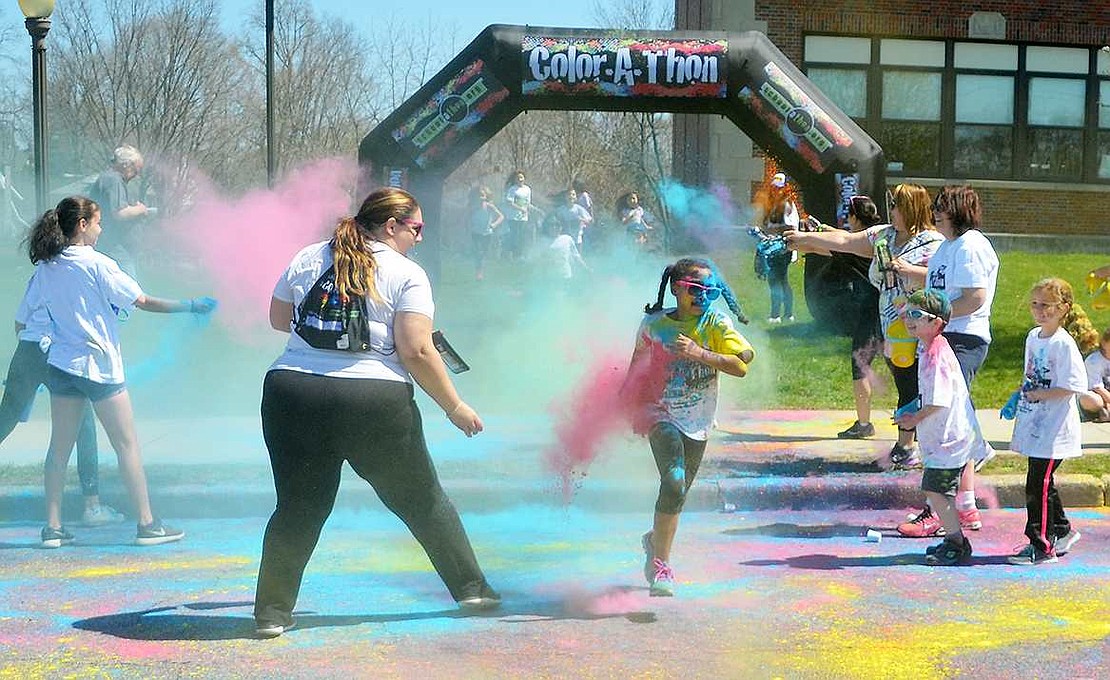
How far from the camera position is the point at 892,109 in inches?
939

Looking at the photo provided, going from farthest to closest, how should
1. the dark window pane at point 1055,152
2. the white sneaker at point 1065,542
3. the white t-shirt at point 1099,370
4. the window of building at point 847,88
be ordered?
the dark window pane at point 1055,152, the window of building at point 847,88, the white t-shirt at point 1099,370, the white sneaker at point 1065,542

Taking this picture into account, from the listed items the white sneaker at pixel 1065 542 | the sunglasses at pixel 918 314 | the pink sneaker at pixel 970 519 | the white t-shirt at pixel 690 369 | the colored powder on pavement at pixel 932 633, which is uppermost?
the sunglasses at pixel 918 314

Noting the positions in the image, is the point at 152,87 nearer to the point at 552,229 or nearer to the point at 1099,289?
the point at 552,229

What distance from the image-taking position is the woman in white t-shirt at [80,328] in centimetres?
650

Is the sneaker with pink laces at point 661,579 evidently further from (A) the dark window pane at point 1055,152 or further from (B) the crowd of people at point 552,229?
(A) the dark window pane at point 1055,152

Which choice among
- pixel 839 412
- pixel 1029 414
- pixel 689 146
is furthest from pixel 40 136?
pixel 689 146

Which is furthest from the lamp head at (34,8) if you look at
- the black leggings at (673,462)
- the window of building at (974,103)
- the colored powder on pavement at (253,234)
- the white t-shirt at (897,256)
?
the window of building at (974,103)

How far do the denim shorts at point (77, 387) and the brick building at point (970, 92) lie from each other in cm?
1721

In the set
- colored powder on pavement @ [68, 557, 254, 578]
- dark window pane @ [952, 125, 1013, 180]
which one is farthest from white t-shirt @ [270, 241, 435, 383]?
dark window pane @ [952, 125, 1013, 180]

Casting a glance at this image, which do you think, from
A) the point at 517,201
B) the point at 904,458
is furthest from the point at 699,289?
the point at 517,201

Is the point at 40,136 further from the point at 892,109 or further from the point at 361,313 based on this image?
the point at 892,109

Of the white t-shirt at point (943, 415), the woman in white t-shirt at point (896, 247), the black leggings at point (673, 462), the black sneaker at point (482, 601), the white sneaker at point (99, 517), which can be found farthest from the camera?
the woman in white t-shirt at point (896, 247)

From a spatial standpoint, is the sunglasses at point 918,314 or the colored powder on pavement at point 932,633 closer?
the colored powder on pavement at point 932,633

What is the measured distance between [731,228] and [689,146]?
38.1 feet
